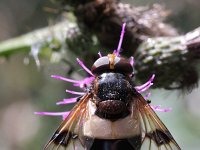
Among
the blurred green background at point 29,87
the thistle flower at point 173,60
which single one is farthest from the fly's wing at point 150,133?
the blurred green background at point 29,87

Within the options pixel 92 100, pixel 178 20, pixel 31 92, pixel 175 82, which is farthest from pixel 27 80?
pixel 92 100

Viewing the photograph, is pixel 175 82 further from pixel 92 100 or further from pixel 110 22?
pixel 92 100

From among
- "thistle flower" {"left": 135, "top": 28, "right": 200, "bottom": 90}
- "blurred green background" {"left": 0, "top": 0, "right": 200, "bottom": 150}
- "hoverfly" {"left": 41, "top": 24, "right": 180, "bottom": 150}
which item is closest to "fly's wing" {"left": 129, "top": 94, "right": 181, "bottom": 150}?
"hoverfly" {"left": 41, "top": 24, "right": 180, "bottom": 150}

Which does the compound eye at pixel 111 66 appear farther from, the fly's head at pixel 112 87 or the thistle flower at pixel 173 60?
the thistle flower at pixel 173 60

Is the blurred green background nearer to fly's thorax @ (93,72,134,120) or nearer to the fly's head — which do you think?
the fly's head

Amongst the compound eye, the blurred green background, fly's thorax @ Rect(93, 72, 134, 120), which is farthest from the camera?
the blurred green background

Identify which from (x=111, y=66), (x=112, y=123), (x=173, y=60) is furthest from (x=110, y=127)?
(x=173, y=60)

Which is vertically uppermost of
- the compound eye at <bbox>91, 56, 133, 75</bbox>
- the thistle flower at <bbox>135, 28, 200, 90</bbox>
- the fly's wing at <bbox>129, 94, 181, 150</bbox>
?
the thistle flower at <bbox>135, 28, 200, 90</bbox>

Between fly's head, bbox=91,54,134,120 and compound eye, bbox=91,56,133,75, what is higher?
compound eye, bbox=91,56,133,75
